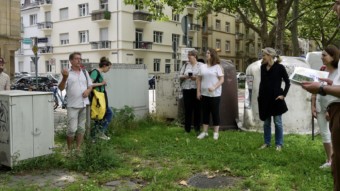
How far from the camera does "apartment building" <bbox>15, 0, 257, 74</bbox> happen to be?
145 feet

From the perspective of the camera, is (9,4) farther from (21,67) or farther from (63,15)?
(21,67)

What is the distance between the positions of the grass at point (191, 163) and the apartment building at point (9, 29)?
12.5 meters

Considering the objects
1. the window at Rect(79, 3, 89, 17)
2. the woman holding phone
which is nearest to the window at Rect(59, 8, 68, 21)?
the window at Rect(79, 3, 89, 17)

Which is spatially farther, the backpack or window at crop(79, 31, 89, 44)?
window at crop(79, 31, 89, 44)

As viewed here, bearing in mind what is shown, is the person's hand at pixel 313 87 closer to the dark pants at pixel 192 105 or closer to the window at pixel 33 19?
the dark pants at pixel 192 105

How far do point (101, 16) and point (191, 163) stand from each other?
40.0m

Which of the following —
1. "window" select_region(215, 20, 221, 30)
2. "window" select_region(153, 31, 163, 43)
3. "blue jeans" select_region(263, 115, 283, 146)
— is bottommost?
"blue jeans" select_region(263, 115, 283, 146)

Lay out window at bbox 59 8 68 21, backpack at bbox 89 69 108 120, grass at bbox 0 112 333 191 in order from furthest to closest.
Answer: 1. window at bbox 59 8 68 21
2. backpack at bbox 89 69 108 120
3. grass at bbox 0 112 333 191

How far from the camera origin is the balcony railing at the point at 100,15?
4372 cm

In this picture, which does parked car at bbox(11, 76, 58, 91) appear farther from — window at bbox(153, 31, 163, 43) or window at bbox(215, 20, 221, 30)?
window at bbox(215, 20, 221, 30)

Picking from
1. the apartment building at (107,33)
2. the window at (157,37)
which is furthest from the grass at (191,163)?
the window at (157,37)

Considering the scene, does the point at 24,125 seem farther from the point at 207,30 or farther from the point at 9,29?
the point at 207,30

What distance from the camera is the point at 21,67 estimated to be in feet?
185

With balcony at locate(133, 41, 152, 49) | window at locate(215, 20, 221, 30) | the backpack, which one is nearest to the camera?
the backpack
